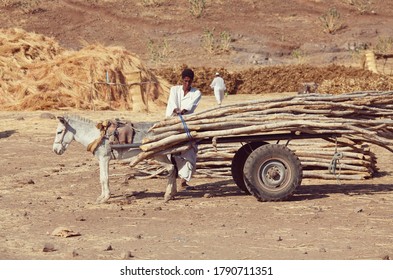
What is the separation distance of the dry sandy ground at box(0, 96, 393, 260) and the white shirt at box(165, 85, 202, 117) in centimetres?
112

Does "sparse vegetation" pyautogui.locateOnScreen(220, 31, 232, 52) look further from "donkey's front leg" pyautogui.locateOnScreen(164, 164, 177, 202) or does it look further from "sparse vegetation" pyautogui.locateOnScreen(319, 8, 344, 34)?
"donkey's front leg" pyautogui.locateOnScreen(164, 164, 177, 202)

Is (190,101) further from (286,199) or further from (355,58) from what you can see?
(355,58)

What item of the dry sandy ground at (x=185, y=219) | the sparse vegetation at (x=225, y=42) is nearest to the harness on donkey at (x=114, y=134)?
the dry sandy ground at (x=185, y=219)

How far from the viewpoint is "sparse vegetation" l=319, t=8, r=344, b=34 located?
154 feet

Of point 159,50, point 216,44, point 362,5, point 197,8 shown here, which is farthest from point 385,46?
point 197,8

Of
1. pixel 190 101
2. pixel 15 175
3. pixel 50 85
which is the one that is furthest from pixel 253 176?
pixel 50 85

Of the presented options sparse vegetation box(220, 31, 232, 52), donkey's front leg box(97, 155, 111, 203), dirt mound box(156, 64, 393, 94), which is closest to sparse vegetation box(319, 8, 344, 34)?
sparse vegetation box(220, 31, 232, 52)

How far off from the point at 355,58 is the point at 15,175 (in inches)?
1086

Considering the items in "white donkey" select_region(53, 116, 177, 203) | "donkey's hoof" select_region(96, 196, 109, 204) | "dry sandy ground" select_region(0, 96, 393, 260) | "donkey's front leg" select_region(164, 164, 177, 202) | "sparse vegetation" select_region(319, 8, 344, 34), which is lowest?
"dry sandy ground" select_region(0, 96, 393, 260)

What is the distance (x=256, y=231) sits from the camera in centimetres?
966

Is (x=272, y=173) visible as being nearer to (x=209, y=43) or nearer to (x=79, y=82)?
(x=79, y=82)

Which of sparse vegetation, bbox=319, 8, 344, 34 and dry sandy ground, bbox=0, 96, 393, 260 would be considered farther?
sparse vegetation, bbox=319, 8, 344, 34

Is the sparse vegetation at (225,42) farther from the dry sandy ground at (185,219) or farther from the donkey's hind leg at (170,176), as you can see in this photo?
the donkey's hind leg at (170,176)

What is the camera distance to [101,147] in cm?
1180
